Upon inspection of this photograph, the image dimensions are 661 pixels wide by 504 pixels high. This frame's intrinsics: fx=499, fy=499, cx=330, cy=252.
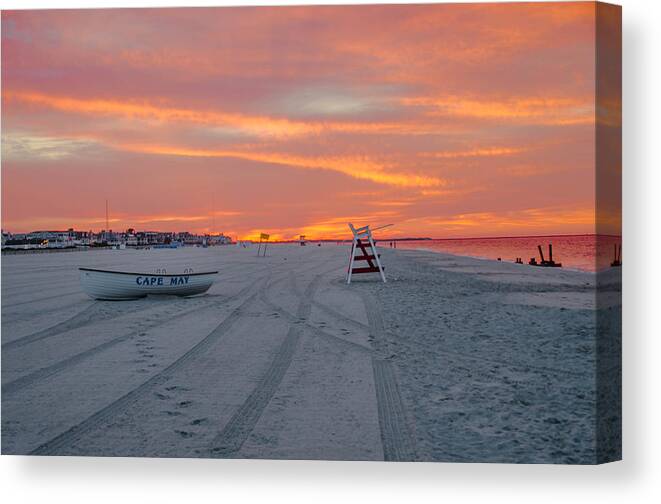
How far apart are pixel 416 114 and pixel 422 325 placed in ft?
13.0

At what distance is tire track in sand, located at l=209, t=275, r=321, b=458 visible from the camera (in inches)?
193

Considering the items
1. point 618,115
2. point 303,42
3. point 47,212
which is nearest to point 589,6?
point 618,115

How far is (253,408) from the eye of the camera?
5.57 metres

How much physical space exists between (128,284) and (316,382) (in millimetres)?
8452

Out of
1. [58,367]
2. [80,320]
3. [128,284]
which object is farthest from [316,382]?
[128,284]

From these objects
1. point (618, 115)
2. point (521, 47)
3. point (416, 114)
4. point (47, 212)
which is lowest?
point (47, 212)

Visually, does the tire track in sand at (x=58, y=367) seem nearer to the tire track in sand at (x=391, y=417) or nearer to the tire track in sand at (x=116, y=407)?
the tire track in sand at (x=116, y=407)

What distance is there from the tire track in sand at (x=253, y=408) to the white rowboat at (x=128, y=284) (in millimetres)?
6013

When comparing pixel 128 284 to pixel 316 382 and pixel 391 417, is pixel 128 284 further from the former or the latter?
pixel 391 417

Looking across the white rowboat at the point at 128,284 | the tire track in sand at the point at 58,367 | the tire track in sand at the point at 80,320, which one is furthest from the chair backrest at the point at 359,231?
the tire track in sand at the point at 58,367

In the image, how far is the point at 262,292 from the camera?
49.8 ft

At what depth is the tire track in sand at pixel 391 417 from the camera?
4.78 m

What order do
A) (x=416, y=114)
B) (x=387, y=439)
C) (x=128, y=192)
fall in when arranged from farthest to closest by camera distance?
(x=128, y=192), (x=416, y=114), (x=387, y=439)

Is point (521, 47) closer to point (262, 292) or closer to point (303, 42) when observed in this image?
point (303, 42)
